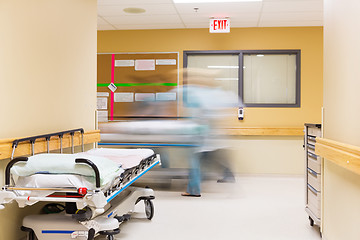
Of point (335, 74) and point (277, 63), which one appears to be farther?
point (277, 63)

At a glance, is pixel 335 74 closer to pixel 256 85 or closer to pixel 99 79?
pixel 256 85

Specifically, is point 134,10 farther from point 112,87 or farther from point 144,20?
point 112,87

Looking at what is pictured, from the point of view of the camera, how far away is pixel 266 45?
6648 millimetres

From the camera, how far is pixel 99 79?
22.8ft

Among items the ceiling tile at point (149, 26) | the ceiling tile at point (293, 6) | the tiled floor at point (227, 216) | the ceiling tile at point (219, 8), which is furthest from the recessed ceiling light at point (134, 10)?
the tiled floor at point (227, 216)

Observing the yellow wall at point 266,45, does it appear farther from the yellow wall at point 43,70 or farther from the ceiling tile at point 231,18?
the yellow wall at point 43,70

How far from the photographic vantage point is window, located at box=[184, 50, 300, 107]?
6695mm

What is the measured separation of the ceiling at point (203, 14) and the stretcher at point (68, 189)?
3.10m

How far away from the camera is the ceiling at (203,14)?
208 inches

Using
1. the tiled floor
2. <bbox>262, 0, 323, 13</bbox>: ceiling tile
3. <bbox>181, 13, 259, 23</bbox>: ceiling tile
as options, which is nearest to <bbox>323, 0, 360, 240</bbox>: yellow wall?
the tiled floor

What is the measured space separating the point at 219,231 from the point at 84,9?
281cm

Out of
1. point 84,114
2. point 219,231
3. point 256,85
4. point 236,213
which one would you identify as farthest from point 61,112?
point 256,85

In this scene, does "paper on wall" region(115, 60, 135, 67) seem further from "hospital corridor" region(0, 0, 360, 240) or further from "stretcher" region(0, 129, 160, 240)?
"stretcher" region(0, 129, 160, 240)

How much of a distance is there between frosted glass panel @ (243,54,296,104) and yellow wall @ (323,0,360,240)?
360 cm
